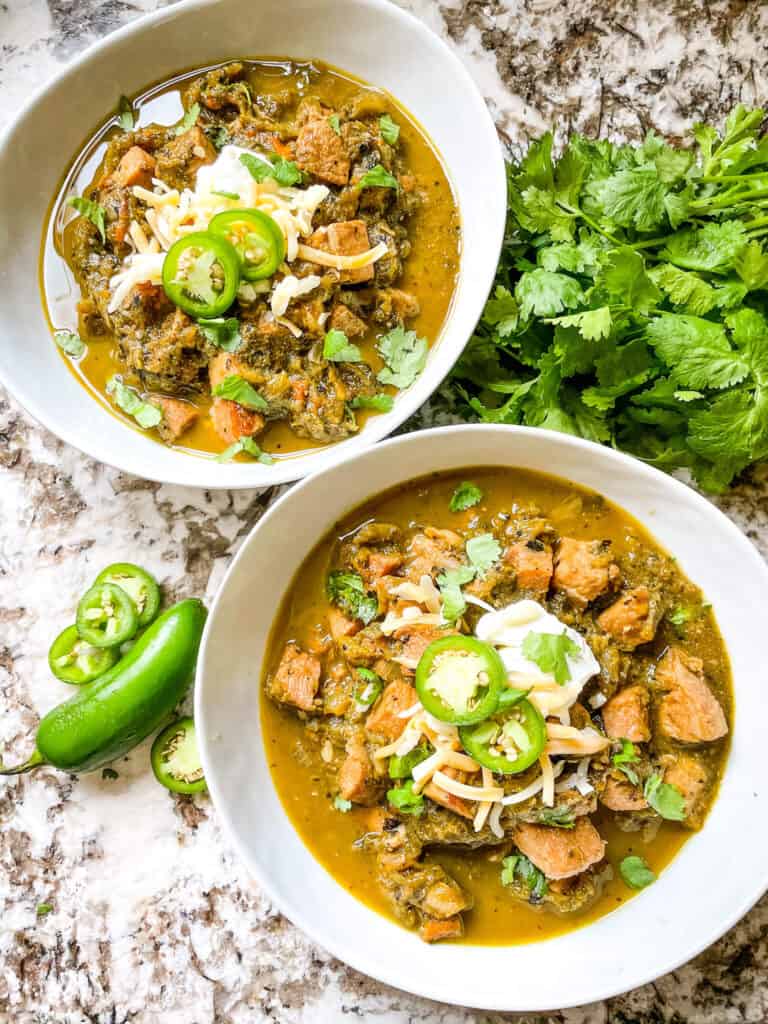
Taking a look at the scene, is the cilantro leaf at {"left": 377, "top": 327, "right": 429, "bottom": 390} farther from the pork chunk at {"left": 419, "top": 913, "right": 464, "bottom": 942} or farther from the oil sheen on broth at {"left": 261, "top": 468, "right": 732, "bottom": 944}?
the pork chunk at {"left": 419, "top": 913, "right": 464, "bottom": 942}

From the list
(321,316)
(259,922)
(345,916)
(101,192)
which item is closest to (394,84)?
(321,316)

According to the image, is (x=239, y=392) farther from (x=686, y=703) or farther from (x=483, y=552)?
→ (x=686, y=703)

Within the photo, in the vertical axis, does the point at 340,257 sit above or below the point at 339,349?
above

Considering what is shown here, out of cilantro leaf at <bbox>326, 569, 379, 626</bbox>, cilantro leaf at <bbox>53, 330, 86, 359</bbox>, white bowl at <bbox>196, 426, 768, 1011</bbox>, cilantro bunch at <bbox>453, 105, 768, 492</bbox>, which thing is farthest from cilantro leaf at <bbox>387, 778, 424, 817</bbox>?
cilantro leaf at <bbox>53, 330, 86, 359</bbox>

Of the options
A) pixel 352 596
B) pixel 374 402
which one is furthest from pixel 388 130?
pixel 352 596

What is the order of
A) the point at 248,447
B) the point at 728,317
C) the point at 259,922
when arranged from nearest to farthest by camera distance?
the point at 728,317
the point at 248,447
the point at 259,922

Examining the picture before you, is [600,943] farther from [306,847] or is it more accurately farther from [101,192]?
[101,192]
